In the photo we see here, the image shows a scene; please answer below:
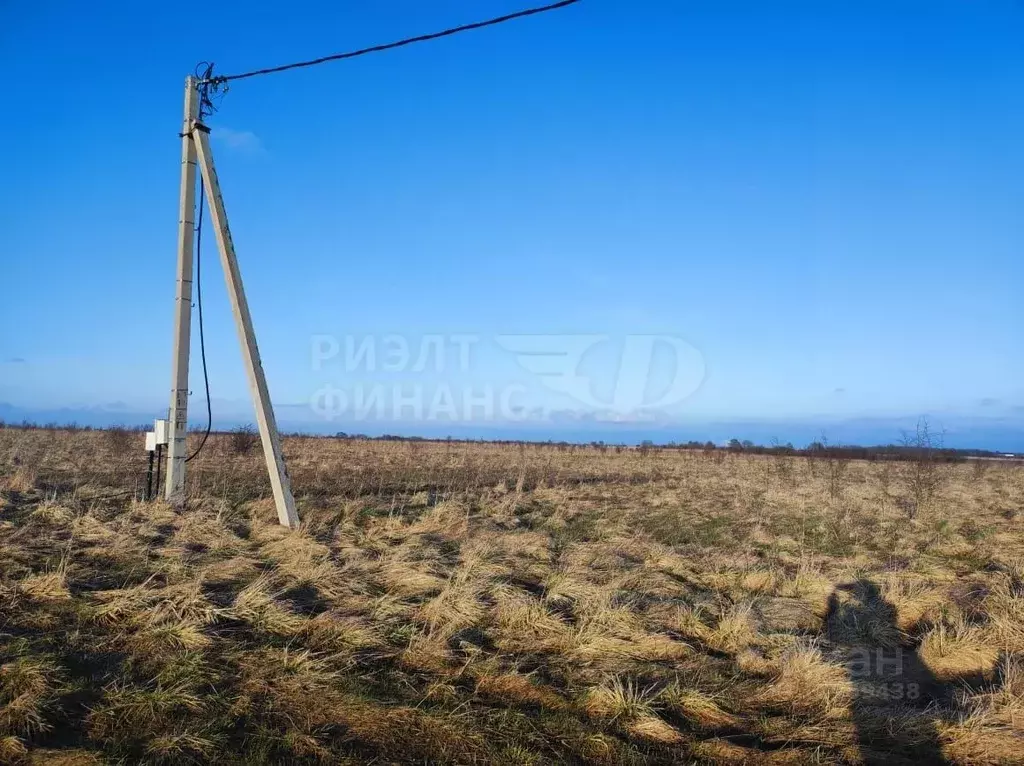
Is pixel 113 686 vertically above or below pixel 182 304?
below

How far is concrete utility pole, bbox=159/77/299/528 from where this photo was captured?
970cm

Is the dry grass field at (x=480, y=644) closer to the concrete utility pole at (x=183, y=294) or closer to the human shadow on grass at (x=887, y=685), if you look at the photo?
the human shadow on grass at (x=887, y=685)

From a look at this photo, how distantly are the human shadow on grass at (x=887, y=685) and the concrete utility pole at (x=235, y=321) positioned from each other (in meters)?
6.79

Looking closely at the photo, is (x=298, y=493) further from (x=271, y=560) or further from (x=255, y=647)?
(x=255, y=647)

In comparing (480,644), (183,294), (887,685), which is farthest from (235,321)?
(887,685)

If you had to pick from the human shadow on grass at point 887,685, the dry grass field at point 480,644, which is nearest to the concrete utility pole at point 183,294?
the dry grass field at point 480,644

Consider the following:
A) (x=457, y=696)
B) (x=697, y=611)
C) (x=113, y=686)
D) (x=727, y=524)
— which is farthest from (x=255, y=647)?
(x=727, y=524)

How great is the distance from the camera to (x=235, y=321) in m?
9.82

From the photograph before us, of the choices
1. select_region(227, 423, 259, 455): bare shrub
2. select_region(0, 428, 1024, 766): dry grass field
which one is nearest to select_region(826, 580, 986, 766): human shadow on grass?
select_region(0, 428, 1024, 766): dry grass field

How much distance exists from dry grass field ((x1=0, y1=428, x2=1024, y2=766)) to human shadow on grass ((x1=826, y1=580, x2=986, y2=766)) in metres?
0.02

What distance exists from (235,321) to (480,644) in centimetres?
643

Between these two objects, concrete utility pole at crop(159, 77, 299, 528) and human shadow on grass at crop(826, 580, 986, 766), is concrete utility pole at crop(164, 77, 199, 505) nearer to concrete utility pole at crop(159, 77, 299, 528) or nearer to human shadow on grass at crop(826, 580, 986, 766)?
concrete utility pole at crop(159, 77, 299, 528)

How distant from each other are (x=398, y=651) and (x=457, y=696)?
88cm

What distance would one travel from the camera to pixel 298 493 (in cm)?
1456
